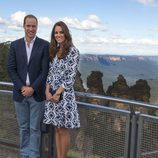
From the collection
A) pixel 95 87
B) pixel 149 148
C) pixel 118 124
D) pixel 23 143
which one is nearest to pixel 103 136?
pixel 118 124

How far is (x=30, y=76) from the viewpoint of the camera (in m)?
5.71

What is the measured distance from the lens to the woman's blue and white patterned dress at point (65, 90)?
548cm

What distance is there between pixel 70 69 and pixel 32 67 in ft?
1.72

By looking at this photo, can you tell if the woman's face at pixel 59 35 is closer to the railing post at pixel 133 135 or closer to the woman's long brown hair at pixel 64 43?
the woman's long brown hair at pixel 64 43

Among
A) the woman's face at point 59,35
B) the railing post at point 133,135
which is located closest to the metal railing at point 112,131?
the railing post at point 133,135

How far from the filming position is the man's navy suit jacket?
18.6 ft

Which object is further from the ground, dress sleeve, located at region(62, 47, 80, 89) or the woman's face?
the woman's face

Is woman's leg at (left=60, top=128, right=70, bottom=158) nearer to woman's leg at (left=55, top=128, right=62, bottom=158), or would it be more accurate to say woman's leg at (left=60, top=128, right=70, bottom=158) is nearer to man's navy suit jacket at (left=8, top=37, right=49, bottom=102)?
woman's leg at (left=55, top=128, right=62, bottom=158)

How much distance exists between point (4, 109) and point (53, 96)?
4.27 ft

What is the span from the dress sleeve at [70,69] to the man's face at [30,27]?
1.90 feet

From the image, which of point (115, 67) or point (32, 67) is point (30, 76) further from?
point (115, 67)

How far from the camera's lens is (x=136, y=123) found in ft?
17.1

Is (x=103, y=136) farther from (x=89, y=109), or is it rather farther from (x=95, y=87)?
(x=95, y=87)

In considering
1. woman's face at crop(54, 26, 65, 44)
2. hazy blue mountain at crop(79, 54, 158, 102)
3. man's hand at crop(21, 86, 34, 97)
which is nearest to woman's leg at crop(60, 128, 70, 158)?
man's hand at crop(21, 86, 34, 97)
